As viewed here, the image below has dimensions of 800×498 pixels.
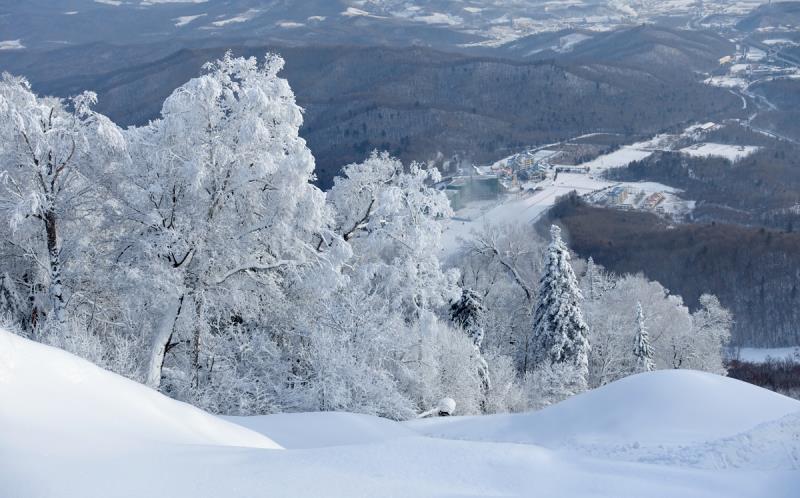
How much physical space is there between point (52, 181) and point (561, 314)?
1812cm

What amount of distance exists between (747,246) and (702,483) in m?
67.5

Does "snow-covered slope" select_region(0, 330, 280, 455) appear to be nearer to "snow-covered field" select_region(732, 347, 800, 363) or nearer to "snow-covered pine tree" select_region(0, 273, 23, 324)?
"snow-covered pine tree" select_region(0, 273, 23, 324)

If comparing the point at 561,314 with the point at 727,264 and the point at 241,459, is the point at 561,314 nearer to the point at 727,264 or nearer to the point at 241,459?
the point at 241,459

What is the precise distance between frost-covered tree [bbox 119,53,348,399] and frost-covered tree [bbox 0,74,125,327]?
91 cm

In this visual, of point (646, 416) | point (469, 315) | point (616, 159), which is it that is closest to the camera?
point (646, 416)

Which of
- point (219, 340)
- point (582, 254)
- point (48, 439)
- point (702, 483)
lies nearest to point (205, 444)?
point (48, 439)

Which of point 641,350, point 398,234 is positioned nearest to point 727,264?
point 641,350

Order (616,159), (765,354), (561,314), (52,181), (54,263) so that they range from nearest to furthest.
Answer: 1. (52,181)
2. (54,263)
3. (561,314)
4. (765,354)
5. (616,159)

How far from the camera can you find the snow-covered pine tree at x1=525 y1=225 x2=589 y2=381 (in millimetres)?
26312

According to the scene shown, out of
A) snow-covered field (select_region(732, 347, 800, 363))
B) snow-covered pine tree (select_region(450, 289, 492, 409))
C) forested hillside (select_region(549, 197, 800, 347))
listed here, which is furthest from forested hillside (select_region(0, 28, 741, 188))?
snow-covered pine tree (select_region(450, 289, 492, 409))

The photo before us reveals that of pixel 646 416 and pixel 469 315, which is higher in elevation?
pixel 646 416

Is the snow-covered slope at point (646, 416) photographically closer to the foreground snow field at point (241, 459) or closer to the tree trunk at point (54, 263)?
the foreground snow field at point (241, 459)

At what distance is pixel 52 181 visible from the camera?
1409cm

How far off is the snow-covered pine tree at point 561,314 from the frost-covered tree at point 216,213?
1291 centimetres
